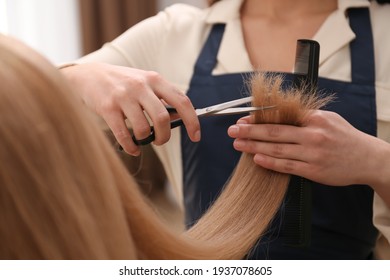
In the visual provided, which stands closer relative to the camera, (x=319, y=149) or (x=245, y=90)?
(x=319, y=149)

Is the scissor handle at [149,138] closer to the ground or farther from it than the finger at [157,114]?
closer to the ground

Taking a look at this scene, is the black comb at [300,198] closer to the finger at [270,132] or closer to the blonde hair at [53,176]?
the finger at [270,132]

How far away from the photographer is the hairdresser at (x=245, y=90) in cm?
77

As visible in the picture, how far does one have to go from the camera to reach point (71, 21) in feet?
7.74

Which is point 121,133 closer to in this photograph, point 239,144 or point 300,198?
point 239,144

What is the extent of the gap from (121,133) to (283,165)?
245 millimetres

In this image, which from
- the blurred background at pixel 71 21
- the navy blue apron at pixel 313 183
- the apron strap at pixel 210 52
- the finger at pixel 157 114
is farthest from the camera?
the blurred background at pixel 71 21

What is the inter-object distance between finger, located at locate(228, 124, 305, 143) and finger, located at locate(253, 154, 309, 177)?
0.03m

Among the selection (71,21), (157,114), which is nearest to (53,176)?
(157,114)

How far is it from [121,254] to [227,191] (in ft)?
1.17

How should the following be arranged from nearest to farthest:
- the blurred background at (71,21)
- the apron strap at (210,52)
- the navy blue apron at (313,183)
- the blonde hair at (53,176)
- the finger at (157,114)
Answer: the blonde hair at (53,176) → the finger at (157,114) → the navy blue apron at (313,183) → the apron strap at (210,52) → the blurred background at (71,21)

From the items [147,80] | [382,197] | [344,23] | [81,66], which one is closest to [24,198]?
[147,80]

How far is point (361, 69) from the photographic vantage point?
933 mm

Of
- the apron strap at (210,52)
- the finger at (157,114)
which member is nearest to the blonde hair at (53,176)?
the finger at (157,114)
